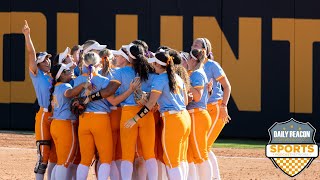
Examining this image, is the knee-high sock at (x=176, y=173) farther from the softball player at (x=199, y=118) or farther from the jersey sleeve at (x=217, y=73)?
the jersey sleeve at (x=217, y=73)

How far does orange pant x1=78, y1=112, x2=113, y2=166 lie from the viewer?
11.0m

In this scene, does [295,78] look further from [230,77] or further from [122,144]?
[122,144]

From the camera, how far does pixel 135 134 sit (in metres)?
11.1

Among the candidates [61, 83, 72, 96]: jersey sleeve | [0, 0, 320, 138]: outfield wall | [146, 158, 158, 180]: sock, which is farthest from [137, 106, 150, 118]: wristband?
[0, 0, 320, 138]: outfield wall

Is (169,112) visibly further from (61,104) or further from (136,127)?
(61,104)

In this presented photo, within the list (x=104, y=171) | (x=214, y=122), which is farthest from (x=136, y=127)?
(x=214, y=122)

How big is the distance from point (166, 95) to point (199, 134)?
2.90 feet

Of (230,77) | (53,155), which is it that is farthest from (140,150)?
(230,77)

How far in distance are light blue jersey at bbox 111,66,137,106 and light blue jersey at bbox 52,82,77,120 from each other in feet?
1.98

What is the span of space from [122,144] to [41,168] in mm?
1215

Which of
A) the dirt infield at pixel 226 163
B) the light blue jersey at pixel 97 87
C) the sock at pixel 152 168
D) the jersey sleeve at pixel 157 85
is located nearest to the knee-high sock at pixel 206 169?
the sock at pixel 152 168

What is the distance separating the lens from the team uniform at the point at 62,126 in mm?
11227

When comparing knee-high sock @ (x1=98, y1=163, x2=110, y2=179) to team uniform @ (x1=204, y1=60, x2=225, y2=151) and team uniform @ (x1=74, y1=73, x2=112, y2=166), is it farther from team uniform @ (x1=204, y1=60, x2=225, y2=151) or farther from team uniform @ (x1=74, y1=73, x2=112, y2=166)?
team uniform @ (x1=204, y1=60, x2=225, y2=151)

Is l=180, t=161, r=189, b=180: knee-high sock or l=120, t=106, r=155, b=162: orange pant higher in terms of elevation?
l=120, t=106, r=155, b=162: orange pant
